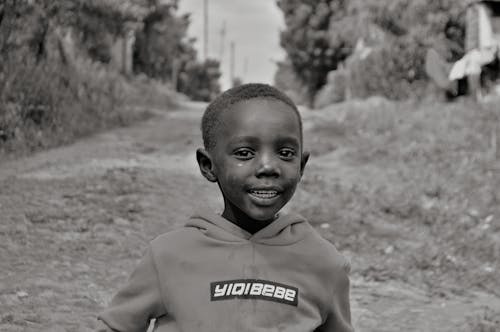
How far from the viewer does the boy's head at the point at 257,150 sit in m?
1.90

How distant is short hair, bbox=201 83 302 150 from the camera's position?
1.98 m

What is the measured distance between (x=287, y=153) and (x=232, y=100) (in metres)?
0.23

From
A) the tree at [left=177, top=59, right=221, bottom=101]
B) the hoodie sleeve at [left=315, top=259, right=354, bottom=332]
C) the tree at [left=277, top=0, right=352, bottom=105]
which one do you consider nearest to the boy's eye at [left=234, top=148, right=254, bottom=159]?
the hoodie sleeve at [left=315, top=259, right=354, bottom=332]

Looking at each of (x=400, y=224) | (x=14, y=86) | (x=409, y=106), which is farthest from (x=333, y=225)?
(x=409, y=106)

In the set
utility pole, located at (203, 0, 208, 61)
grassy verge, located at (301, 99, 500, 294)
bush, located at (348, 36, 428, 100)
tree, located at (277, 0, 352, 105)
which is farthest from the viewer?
utility pole, located at (203, 0, 208, 61)

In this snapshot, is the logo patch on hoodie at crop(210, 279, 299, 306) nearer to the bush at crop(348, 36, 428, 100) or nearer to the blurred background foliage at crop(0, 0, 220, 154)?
the blurred background foliage at crop(0, 0, 220, 154)

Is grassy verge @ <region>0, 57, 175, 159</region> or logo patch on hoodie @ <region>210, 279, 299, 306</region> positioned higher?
logo patch on hoodie @ <region>210, 279, 299, 306</region>

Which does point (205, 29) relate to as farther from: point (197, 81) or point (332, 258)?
point (332, 258)

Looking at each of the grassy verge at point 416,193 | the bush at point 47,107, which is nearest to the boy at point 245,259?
the grassy verge at point 416,193

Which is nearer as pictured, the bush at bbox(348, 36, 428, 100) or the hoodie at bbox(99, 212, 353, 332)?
the hoodie at bbox(99, 212, 353, 332)

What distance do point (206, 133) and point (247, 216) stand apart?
0.29 meters

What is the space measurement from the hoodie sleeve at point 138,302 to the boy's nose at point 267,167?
0.41 m

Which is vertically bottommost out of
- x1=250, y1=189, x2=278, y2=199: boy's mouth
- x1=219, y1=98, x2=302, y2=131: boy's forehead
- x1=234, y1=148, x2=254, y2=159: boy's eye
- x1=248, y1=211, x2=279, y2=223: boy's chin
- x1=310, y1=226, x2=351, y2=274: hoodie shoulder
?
x1=310, y1=226, x2=351, y2=274: hoodie shoulder

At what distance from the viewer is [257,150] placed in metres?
1.92
